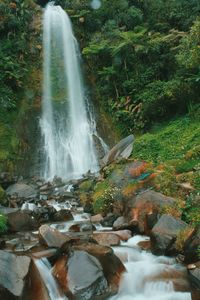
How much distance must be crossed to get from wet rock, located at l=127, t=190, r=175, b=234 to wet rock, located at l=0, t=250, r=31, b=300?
3.94 metres

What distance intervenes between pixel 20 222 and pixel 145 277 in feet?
15.1

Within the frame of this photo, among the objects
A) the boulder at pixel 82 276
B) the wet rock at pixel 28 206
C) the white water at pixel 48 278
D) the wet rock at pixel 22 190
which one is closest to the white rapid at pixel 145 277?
the boulder at pixel 82 276

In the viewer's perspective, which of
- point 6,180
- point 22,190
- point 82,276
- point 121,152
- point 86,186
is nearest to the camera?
point 82,276

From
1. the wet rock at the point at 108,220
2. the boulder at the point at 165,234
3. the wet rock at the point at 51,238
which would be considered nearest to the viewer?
the wet rock at the point at 51,238

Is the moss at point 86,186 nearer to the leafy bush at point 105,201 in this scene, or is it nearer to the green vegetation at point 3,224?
the leafy bush at point 105,201

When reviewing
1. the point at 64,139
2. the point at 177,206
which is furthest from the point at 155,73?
the point at 177,206

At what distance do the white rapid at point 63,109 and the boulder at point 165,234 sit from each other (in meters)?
9.22

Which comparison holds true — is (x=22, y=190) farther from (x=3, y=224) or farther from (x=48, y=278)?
(x=48, y=278)

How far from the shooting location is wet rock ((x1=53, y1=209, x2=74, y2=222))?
13.0 meters

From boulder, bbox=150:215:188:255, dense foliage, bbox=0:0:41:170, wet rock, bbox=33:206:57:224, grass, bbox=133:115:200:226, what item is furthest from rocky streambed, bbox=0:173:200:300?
dense foliage, bbox=0:0:41:170

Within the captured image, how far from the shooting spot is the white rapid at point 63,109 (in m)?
20.1

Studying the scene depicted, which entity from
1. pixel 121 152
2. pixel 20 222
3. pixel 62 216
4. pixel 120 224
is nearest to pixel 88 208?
pixel 62 216

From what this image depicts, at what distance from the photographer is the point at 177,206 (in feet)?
36.3

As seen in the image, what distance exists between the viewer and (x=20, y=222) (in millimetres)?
11922
